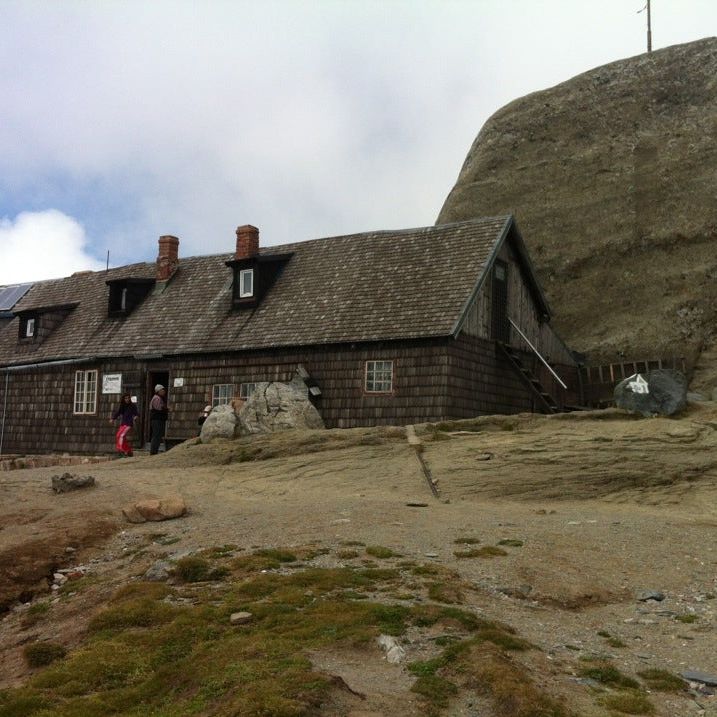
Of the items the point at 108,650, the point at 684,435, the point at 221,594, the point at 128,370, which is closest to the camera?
the point at 108,650

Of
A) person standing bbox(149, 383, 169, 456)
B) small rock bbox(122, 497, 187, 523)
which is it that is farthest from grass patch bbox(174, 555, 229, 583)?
person standing bbox(149, 383, 169, 456)

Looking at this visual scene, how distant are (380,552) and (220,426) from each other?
11.4 m

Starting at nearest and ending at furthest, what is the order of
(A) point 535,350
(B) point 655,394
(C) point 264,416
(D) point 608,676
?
(D) point 608,676, (B) point 655,394, (C) point 264,416, (A) point 535,350

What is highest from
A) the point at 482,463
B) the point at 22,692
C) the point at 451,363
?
the point at 451,363

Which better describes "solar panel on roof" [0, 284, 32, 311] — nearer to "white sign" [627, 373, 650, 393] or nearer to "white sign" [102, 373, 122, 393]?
"white sign" [102, 373, 122, 393]

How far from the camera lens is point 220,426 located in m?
21.6

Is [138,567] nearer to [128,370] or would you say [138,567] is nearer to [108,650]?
[108,650]

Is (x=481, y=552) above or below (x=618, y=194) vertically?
below

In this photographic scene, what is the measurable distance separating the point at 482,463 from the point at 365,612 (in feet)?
29.2

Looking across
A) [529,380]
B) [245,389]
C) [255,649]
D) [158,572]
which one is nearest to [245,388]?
[245,389]

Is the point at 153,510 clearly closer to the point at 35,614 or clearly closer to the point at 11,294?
the point at 35,614

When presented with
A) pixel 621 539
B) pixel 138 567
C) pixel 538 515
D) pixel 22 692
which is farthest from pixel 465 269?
pixel 22 692

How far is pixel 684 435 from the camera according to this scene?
16.6 meters

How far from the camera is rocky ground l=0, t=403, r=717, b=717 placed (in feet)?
25.3
